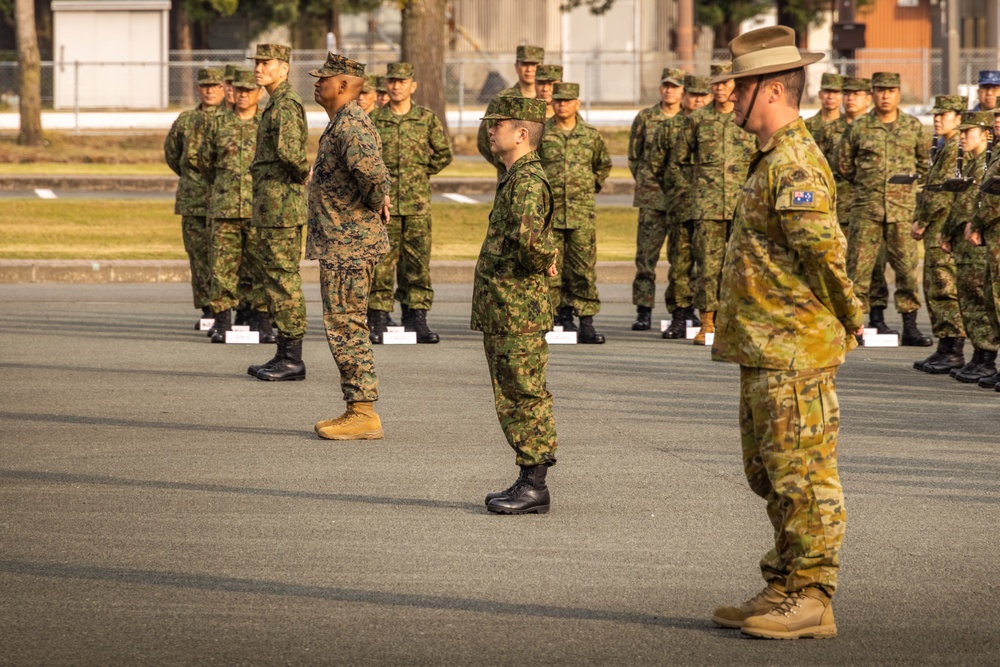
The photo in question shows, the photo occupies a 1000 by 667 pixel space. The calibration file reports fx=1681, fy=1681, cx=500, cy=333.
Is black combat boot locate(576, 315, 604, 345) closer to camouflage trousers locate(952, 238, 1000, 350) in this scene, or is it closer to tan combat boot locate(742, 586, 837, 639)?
camouflage trousers locate(952, 238, 1000, 350)

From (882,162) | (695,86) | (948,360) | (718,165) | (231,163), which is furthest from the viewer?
(695,86)

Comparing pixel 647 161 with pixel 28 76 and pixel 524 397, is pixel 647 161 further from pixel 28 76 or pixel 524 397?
pixel 28 76

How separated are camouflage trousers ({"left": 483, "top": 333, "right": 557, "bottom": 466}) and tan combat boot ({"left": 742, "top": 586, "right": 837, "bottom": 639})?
6.74 feet

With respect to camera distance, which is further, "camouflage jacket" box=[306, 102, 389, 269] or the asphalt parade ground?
"camouflage jacket" box=[306, 102, 389, 269]

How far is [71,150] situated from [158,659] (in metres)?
29.9

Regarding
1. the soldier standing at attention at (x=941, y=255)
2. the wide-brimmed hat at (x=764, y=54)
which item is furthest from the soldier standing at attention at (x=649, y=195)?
the wide-brimmed hat at (x=764, y=54)

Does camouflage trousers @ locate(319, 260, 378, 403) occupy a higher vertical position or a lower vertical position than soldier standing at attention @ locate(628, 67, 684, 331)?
lower

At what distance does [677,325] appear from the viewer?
14.5 metres

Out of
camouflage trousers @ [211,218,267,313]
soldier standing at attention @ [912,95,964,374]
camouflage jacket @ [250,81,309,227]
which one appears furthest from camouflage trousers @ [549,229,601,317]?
camouflage jacket @ [250,81,309,227]

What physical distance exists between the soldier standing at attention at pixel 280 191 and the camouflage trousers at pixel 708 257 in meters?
3.95

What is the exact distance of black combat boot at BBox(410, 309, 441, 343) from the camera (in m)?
14.0

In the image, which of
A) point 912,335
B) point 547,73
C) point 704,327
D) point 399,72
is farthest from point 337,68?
point 912,335

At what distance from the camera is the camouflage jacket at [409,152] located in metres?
14.0

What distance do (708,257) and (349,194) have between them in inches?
200
